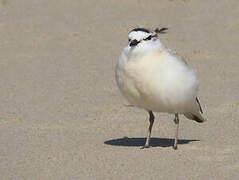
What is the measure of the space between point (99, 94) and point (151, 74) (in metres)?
3.58

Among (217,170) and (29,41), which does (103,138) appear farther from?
(29,41)

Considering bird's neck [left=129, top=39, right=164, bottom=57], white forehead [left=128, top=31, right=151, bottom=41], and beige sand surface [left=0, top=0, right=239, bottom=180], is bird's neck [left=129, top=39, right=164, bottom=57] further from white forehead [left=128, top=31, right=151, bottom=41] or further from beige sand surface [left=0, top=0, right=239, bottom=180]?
beige sand surface [left=0, top=0, right=239, bottom=180]

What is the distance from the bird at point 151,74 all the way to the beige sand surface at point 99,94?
59 cm

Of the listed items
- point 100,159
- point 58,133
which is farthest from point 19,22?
point 100,159

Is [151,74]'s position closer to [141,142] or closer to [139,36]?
[139,36]

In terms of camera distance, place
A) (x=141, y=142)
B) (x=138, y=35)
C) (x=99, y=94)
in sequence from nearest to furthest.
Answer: (x=138, y=35) < (x=141, y=142) < (x=99, y=94)

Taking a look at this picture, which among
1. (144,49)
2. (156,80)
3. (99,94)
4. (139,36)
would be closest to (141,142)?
(156,80)

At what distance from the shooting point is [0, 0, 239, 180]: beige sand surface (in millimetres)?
7336

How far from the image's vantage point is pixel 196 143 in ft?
27.0

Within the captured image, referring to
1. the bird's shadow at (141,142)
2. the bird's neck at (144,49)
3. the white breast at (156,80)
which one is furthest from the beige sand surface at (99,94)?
the bird's neck at (144,49)

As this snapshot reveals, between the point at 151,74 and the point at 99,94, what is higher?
the point at 151,74

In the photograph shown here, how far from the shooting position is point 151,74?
24.5 feet

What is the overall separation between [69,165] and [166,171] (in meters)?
0.93

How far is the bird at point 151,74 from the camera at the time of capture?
24.5 ft
